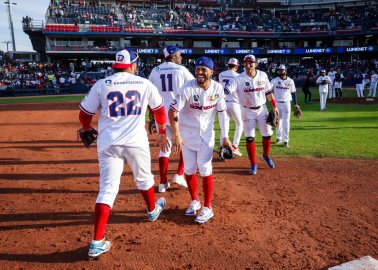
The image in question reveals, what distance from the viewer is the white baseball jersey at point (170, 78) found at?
19.3ft

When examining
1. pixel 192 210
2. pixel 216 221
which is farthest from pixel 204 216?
pixel 192 210

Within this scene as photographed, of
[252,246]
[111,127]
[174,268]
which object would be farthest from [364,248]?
[111,127]

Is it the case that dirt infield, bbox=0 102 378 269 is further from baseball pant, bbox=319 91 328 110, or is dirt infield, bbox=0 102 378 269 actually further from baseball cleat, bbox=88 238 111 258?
baseball pant, bbox=319 91 328 110

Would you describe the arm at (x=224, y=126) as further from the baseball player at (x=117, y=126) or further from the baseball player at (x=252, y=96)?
the baseball player at (x=252, y=96)

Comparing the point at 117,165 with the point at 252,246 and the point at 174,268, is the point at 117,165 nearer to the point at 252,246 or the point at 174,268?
the point at 174,268

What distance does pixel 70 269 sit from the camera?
11.5 ft

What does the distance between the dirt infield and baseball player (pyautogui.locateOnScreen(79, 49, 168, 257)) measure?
0.64 m

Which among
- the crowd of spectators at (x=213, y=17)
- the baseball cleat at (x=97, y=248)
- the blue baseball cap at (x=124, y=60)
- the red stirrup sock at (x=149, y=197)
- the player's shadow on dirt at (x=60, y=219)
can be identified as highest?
the crowd of spectators at (x=213, y=17)

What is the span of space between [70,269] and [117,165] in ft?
4.10

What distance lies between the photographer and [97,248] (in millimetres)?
3709

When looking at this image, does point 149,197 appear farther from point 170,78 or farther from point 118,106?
point 170,78

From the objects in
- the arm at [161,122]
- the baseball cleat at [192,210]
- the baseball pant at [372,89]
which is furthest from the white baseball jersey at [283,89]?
the baseball pant at [372,89]

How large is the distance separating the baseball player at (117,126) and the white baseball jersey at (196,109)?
1.91 ft

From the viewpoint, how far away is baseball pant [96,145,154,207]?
3908mm
